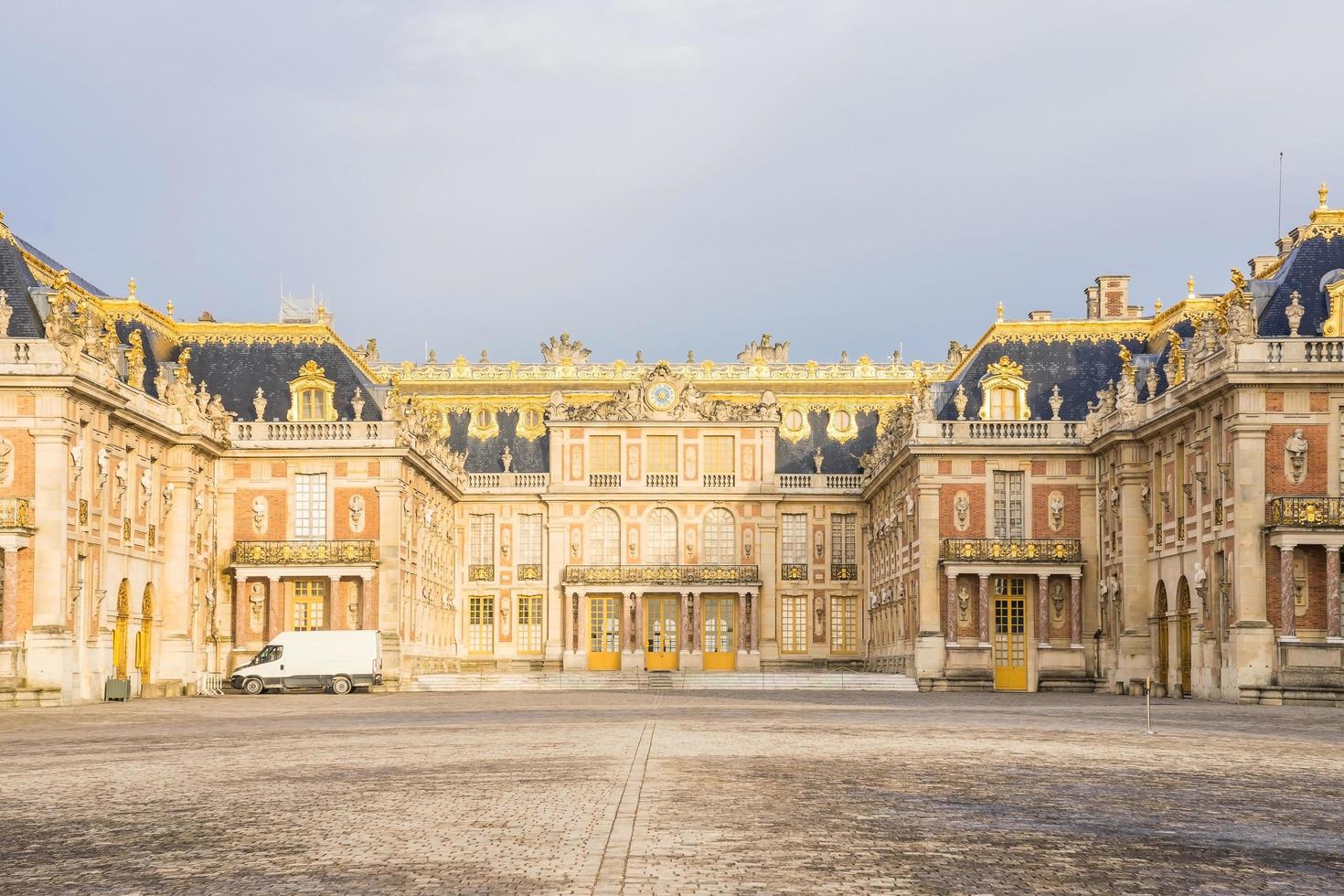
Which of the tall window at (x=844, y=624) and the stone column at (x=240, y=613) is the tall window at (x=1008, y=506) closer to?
the tall window at (x=844, y=624)

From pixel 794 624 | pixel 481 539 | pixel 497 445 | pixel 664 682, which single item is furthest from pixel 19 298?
pixel 794 624

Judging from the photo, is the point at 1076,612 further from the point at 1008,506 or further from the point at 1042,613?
the point at 1008,506

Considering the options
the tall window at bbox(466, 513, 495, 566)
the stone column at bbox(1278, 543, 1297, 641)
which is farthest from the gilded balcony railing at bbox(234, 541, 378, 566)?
the stone column at bbox(1278, 543, 1297, 641)

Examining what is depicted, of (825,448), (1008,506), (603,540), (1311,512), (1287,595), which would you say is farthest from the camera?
(825,448)

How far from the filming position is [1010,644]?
55969mm

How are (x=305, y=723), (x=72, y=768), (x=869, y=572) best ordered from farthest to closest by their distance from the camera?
(x=869, y=572) < (x=305, y=723) < (x=72, y=768)

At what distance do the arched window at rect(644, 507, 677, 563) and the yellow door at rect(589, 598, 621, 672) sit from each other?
8.11ft

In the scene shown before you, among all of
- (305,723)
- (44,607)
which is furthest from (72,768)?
(44,607)

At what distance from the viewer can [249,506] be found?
186 feet

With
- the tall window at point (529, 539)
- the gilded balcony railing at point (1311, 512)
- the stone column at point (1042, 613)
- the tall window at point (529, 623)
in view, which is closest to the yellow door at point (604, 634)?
the tall window at point (529, 623)

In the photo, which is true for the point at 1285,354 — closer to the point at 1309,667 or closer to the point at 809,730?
the point at 1309,667

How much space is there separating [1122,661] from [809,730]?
89.1 feet

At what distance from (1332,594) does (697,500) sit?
34.2 metres

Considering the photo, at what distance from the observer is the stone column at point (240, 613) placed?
56.0 m
